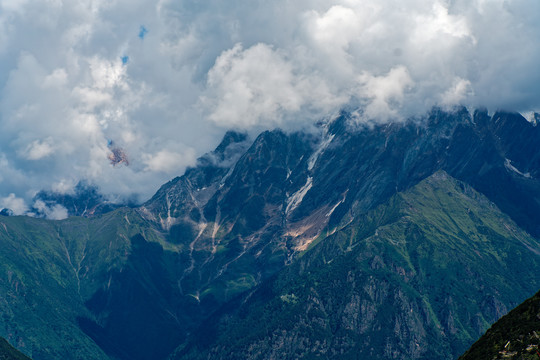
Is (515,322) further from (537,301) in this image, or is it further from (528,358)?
(528,358)

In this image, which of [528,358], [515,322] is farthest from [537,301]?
[528,358]

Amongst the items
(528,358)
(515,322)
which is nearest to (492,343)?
(515,322)

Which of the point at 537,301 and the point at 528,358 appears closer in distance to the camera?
the point at 528,358

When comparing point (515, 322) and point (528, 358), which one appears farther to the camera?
point (515, 322)

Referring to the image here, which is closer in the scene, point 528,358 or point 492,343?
point 528,358

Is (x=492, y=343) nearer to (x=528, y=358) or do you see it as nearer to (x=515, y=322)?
(x=515, y=322)
